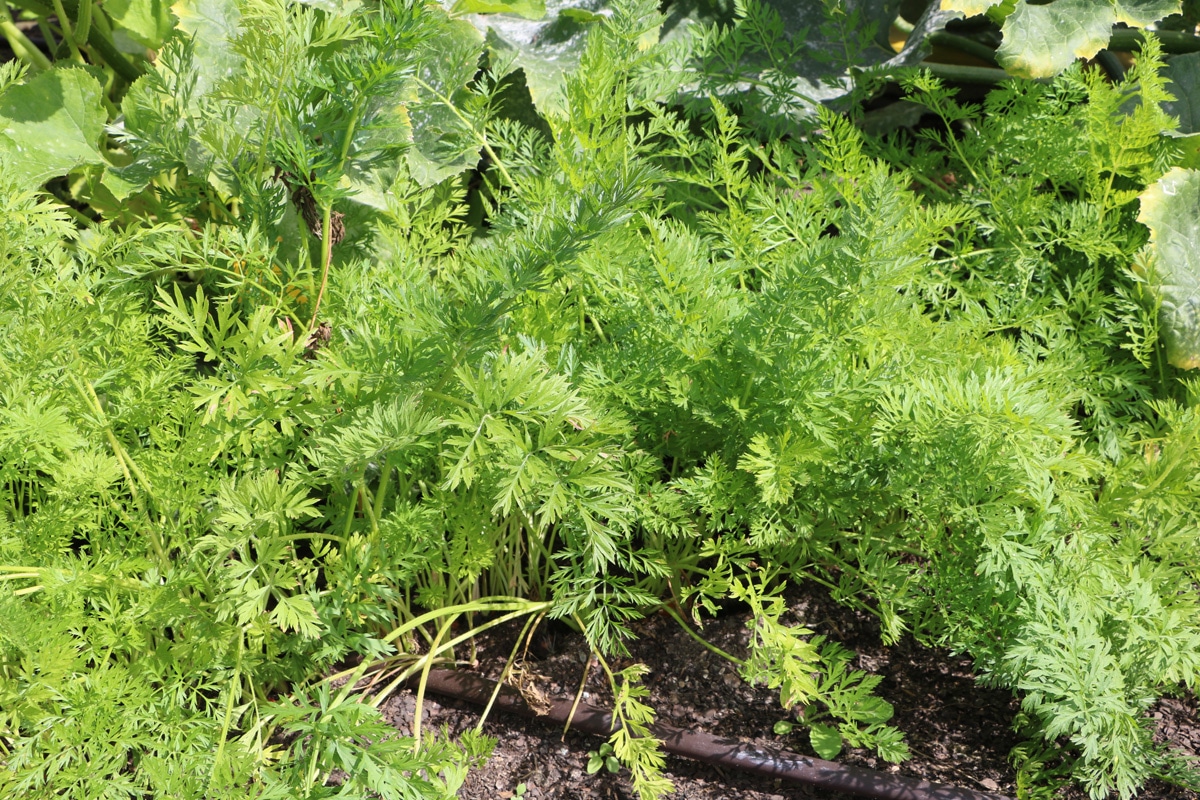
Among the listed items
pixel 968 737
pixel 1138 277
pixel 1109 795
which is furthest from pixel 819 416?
pixel 1138 277

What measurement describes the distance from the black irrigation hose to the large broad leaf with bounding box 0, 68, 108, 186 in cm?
126

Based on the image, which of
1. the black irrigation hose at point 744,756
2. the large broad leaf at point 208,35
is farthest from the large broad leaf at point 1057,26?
the large broad leaf at point 208,35

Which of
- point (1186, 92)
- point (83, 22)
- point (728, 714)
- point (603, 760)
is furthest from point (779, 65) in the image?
point (83, 22)

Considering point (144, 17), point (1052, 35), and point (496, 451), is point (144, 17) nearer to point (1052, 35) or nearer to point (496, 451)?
point (496, 451)

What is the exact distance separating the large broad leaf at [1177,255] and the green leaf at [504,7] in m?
1.29

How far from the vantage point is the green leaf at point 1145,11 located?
7.10ft

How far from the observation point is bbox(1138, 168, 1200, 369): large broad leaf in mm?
1813

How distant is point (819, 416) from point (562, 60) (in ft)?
4.46

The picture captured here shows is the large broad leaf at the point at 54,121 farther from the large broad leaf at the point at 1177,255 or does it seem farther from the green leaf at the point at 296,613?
the large broad leaf at the point at 1177,255

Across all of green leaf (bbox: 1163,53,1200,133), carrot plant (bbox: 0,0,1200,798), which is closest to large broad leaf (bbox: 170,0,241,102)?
carrot plant (bbox: 0,0,1200,798)

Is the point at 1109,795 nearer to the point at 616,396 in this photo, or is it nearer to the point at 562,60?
the point at 616,396

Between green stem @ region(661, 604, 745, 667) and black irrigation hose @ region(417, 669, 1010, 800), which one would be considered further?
green stem @ region(661, 604, 745, 667)

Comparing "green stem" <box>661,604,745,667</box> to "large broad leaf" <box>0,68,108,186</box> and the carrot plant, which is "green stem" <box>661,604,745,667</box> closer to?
the carrot plant

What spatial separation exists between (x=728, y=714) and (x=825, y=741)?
0.52 feet
